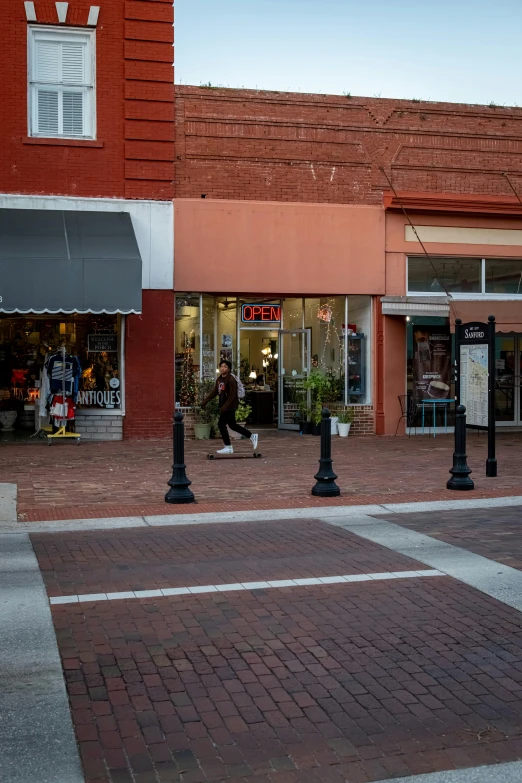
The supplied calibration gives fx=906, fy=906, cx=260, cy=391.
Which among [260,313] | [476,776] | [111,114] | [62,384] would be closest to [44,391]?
[62,384]

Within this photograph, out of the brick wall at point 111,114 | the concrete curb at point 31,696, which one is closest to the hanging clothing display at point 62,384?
the brick wall at point 111,114

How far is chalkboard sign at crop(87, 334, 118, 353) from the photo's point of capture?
742 inches

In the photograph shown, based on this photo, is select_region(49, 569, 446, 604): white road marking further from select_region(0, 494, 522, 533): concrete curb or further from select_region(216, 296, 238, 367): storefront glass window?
select_region(216, 296, 238, 367): storefront glass window

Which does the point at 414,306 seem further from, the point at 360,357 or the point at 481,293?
the point at 481,293

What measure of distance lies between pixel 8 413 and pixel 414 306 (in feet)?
29.4

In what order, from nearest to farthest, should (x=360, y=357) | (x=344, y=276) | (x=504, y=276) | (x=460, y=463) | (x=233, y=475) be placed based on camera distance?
(x=460, y=463) < (x=233, y=475) < (x=344, y=276) < (x=360, y=357) < (x=504, y=276)

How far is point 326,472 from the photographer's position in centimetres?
1175

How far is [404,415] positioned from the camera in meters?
20.4

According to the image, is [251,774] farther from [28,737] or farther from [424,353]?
[424,353]

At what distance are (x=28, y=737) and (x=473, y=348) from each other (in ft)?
36.0

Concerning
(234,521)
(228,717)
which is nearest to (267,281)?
(234,521)

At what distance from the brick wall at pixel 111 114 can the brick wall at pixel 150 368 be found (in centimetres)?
236

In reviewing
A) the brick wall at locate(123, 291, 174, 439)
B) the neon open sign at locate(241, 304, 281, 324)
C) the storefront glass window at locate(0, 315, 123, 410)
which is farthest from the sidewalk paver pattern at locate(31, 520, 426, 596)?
the neon open sign at locate(241, 304, 281, 324)

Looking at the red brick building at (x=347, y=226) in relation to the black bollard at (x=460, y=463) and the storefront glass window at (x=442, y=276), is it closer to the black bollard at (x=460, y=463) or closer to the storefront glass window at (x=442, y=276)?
the storefront glass window at (x=442, y=276)
